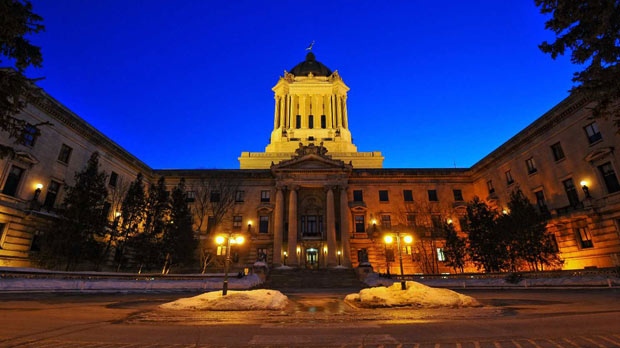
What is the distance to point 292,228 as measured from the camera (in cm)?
3416

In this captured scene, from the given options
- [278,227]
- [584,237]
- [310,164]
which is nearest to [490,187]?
Answer: [584,237]

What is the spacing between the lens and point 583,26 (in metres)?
10.6

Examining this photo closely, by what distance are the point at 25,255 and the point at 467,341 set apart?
28637 millimetres

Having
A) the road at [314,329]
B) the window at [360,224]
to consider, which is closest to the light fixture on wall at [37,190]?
the road at [314,329]

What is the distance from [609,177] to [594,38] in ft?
60.0

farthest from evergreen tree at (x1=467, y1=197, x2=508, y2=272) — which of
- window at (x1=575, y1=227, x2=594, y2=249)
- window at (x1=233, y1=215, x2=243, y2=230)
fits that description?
window at (x1=233, y1=215, x2=243, y2=230)

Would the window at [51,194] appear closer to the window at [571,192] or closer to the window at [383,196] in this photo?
the window at [383,196]

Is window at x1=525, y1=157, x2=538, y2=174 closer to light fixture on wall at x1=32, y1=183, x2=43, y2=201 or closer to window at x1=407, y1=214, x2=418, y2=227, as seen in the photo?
window at x1=407, y1=214, x2=418, y2=227

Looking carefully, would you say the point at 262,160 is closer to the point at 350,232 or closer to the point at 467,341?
the point at 350,232

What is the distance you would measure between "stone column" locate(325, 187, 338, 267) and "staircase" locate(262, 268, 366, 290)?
118 inches

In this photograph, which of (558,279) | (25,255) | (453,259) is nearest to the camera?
(558,279)

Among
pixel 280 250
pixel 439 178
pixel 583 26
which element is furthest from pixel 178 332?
pixel 439 178

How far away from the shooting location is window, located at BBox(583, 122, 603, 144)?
22847 millimetres

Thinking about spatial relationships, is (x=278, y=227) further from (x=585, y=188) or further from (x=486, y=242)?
(x=585, y=188)
